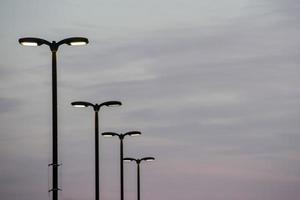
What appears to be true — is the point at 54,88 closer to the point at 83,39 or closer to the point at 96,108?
the point at 83,39

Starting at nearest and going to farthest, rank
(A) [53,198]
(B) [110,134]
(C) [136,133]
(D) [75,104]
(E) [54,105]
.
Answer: (A) [53,198] → (E) [54,105] → (D) [75,104] → (B) [110,134] → (C) [136,133]

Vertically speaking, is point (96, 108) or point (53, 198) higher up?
point (96, 108)

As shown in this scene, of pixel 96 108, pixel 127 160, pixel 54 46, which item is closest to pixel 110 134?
pixel 96 108

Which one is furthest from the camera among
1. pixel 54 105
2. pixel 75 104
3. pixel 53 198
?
pixel 75 104

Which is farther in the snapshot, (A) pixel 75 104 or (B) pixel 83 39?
(A) pixel 75 104

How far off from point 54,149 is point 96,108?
9.87 meters

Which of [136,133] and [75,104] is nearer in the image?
[75,104]

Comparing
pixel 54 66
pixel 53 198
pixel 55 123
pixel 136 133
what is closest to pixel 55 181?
pixel 53 198

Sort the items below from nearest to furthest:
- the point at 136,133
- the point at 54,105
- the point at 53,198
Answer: the point at 53,198, the point at 54,105, the point at 136,133

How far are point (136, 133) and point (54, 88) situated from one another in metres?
18.0

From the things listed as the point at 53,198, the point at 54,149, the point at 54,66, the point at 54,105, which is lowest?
the point at 53,198

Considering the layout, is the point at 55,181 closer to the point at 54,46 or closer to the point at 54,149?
the point at 54,149

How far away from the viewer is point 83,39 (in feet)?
71.7

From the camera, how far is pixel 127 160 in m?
46.4
